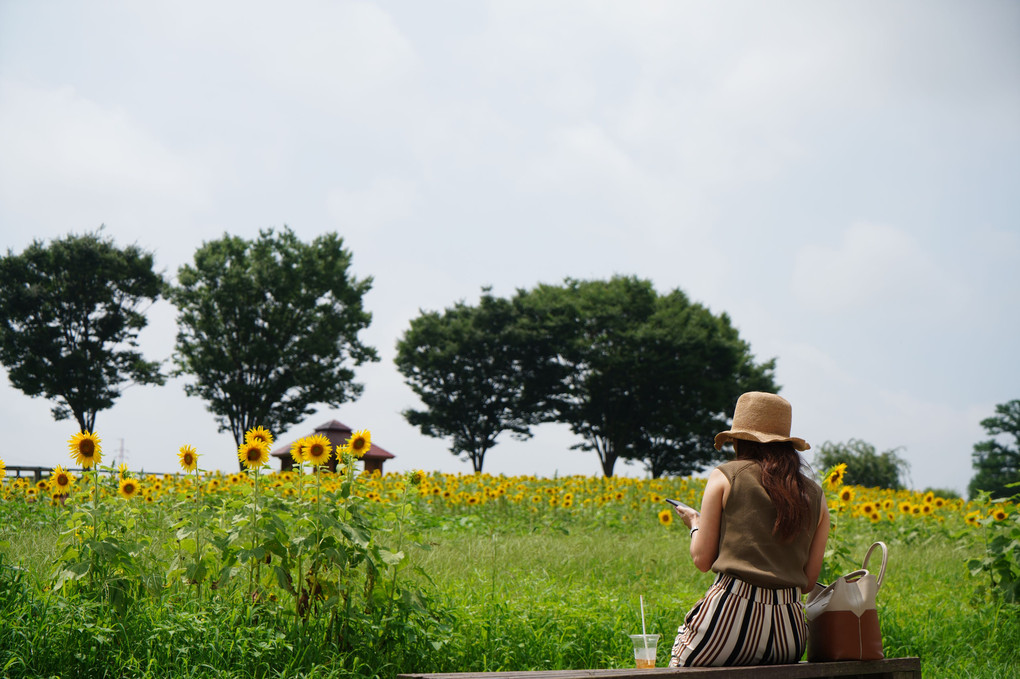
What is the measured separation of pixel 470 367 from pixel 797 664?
30.2m

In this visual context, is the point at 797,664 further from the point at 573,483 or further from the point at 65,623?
the point at 573,483

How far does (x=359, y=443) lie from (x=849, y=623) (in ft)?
8.18

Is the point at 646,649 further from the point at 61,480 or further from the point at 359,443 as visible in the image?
the point at 61,480

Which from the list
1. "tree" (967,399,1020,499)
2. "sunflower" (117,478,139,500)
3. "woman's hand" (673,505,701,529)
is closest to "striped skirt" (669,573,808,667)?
"woman's hand" (673,505,701,529)

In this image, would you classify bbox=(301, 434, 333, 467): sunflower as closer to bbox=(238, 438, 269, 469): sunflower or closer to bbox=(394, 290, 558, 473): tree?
bbox=(238, 438, 269, 469): sunflower

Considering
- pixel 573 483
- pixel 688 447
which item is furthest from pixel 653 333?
pixel 573 483

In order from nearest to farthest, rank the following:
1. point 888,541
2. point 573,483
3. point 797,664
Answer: point 797,664, point 888,541, point 573,483

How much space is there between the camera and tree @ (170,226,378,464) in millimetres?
28734

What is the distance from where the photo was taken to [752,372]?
1339 inches

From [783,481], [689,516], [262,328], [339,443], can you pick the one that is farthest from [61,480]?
[262,328]

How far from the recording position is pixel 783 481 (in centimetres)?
318

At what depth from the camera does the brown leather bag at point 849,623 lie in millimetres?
3354

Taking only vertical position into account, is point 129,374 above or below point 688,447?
above

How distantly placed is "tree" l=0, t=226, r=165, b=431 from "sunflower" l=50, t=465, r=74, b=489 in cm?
2573
